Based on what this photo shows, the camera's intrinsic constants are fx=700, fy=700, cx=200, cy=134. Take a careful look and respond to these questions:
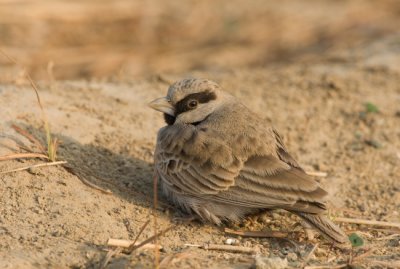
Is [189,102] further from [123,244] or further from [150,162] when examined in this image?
[123,244]

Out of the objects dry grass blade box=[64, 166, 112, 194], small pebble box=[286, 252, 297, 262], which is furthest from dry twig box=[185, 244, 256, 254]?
dry grass blade box=[64, 166, 112, 194]

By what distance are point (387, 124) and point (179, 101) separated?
110 inches

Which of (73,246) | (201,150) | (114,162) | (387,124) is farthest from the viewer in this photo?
(387,124)

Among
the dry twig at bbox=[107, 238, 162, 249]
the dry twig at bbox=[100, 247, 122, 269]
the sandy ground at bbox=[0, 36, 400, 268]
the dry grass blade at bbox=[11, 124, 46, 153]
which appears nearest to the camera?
the dry twig at bbox=[100, 247, 122, 269]

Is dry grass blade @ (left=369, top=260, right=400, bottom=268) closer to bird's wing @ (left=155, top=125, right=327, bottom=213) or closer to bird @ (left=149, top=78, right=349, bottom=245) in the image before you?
bird @ (left=149, top=78, right=349, bottom=245)

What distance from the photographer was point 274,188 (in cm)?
498

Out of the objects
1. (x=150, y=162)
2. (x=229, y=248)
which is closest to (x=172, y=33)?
(x=150, y=162)

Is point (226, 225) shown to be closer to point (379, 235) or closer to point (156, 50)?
point (379, 235)

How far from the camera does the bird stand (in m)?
4.95

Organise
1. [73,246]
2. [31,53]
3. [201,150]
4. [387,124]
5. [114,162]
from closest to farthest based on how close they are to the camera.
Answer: [73,246] < [201,150] < [114,162] < [387,124] < [31,53]

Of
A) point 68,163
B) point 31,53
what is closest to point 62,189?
point 68,163

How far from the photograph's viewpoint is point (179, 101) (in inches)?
224

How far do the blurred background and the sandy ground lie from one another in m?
1.98

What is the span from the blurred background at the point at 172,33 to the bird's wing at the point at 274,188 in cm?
505
